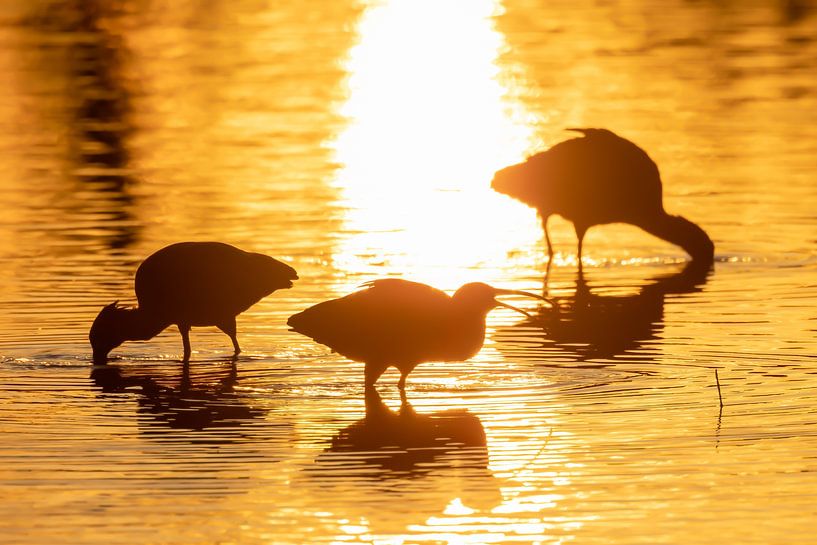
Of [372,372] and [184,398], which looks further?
[184,398]

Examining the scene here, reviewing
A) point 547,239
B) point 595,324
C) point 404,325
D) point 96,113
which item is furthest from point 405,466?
point 96,113

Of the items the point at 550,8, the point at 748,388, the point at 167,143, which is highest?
the point at 748,388

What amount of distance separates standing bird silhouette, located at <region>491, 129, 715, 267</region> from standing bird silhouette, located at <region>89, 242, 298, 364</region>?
5595 millimetres

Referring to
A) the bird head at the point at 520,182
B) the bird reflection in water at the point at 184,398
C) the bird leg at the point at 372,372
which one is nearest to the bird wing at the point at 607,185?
the bird head at the point at 520,182

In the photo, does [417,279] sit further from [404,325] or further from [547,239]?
[404,325]

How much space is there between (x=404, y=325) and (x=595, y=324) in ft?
12.2

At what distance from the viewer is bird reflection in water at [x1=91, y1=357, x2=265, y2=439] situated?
1307cm

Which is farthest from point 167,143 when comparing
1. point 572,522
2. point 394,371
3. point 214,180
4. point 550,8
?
point 550,8

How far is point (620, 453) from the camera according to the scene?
11.8 metres

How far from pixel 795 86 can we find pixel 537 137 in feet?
24.3

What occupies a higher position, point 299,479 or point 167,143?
point 299,479

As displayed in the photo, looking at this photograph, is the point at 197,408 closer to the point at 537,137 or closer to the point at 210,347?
the point at 210,347

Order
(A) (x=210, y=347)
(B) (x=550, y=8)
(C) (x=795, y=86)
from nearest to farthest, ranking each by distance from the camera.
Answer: (A) (x=210, y=347) < (C) (x=795, y=86) < (B) (x=550, y=8)

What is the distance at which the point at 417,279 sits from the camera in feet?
60.5
